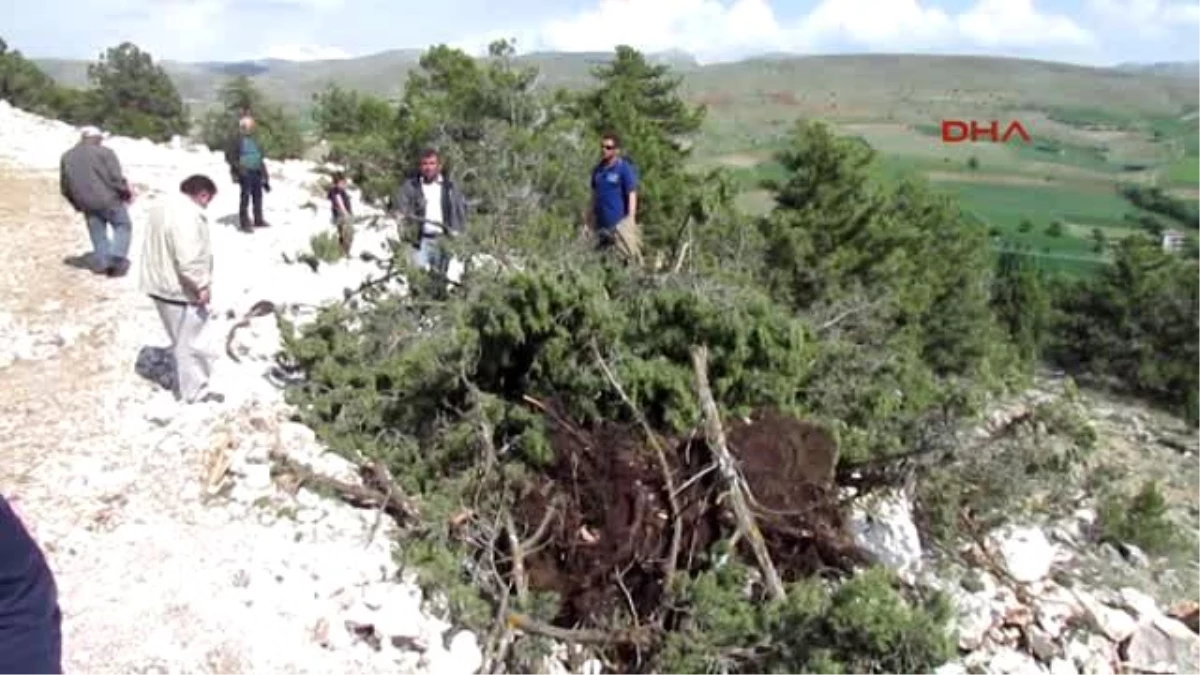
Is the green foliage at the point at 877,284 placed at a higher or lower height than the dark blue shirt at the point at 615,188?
lower

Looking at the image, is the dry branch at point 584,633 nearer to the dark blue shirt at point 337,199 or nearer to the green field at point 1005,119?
the dark blue shirt at point 337,199

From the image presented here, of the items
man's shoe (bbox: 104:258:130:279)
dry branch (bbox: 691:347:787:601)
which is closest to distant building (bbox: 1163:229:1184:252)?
dry branch (bbox: 691:347:787:601)

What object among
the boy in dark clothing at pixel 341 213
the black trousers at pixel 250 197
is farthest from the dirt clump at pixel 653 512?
the black trousers at pixel 250 197

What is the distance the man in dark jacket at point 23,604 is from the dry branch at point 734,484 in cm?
345

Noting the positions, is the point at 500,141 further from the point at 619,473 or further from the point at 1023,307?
the point at 1023,307

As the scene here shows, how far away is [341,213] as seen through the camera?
1119 centimetres

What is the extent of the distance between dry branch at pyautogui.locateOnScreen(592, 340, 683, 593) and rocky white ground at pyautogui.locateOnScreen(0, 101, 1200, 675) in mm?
1092

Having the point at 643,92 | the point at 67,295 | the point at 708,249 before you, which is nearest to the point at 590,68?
the point at 643,92

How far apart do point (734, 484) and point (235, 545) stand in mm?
2616

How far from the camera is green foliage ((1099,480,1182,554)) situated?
1013cm

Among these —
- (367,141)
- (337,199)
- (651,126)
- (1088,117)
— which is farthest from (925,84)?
(337,199)

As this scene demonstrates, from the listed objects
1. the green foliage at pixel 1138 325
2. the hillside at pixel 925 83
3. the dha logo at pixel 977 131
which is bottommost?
the green foliage at pixel 1138 325

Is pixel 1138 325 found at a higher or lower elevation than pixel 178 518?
lower

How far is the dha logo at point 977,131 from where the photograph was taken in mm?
79000
